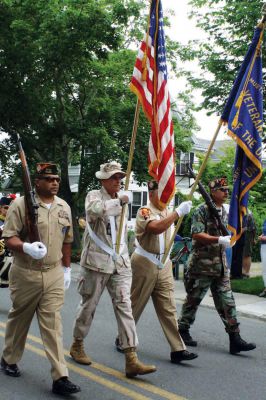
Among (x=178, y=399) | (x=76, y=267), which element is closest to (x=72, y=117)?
(x=76, y=267)

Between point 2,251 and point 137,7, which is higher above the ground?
point 137,7

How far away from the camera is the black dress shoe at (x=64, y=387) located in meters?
4.57

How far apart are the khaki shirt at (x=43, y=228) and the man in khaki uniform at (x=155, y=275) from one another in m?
1.03

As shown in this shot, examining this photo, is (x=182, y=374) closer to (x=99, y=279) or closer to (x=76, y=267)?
(x=99, y=279)

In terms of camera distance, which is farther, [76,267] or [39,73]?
[39,73]

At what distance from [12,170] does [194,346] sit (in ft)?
59.1

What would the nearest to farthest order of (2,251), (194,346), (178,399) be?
(178,399)
(194,346)
(2,251)

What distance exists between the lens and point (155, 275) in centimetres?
573

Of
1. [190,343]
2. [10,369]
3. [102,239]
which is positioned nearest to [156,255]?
[102,239]

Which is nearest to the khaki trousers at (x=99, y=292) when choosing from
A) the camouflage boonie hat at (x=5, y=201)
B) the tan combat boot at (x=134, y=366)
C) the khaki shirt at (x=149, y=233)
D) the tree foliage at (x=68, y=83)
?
the tan combat boot at (x=134, y=366)

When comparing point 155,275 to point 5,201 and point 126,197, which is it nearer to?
point 126,197

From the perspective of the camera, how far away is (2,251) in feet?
29.7

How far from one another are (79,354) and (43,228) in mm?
1559

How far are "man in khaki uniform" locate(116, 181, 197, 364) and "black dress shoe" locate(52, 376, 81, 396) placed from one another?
1.34 meters
